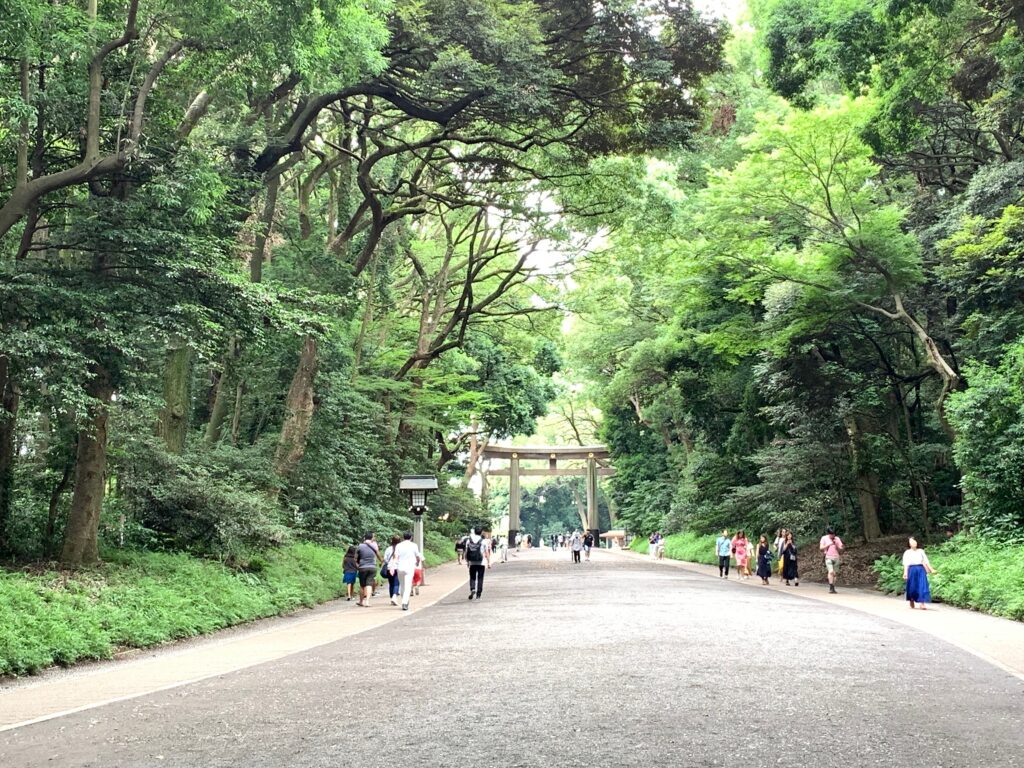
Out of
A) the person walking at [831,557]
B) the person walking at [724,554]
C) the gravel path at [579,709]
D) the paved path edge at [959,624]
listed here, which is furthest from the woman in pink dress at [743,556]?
the gravel path at [579,709]

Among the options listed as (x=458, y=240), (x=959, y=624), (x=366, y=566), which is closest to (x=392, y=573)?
(x=366, y=566)

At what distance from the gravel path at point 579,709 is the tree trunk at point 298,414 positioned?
10038mm

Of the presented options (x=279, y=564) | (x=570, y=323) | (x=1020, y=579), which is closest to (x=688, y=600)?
(x=1020, y=579)

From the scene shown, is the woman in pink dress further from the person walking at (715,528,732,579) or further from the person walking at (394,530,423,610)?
the person walking at (394,530,423,610)

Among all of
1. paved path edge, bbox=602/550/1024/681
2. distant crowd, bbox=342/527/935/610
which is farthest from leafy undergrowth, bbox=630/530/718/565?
paved path edge, bbox=602/550/1024/681

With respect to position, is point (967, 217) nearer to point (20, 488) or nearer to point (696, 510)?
point (696, 510)

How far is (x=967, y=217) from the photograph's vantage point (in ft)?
61.2

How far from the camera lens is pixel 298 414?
2033 centimetres

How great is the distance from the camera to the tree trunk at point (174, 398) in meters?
16.2

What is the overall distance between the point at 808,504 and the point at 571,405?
38.6 meters

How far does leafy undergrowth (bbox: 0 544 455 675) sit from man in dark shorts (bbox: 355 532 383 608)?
0.97m

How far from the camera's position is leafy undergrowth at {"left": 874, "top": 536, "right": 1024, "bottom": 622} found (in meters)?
13.9

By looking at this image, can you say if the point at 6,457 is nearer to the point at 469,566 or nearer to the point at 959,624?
the point at 469,566

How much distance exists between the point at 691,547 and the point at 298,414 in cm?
2348
